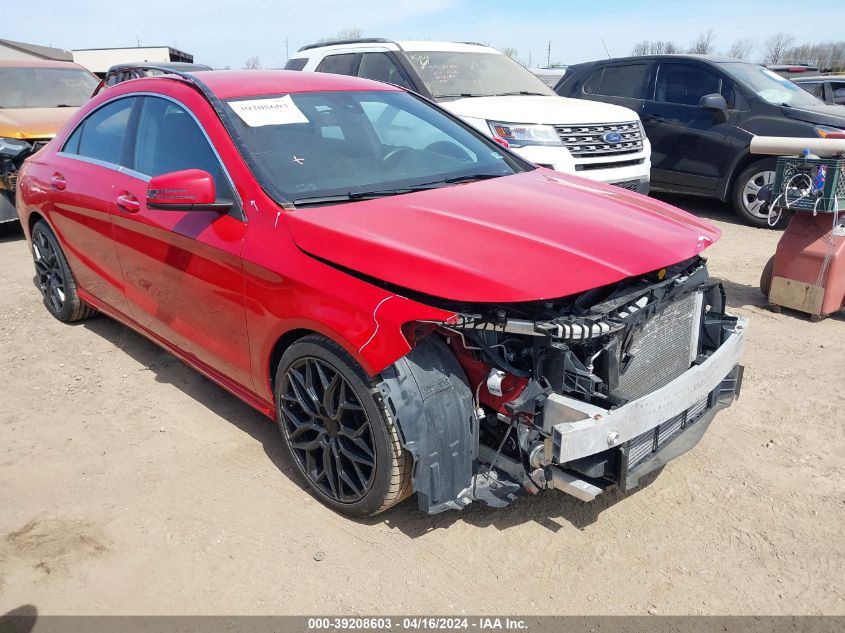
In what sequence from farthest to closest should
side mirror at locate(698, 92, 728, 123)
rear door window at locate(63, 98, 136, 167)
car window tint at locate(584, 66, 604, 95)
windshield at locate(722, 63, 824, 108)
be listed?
1. car window tint at locate(584, 66, 604, 95)
2. windshield at locate(722, 63, 824, 108)
3. side mirror at locate(698, 92, 728, 123)
4. rear door window at locate(63, 98, 136, 167)

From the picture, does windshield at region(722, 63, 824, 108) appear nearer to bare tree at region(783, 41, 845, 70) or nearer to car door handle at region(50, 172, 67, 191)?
car door handle at region(50, 172, 67, 191)

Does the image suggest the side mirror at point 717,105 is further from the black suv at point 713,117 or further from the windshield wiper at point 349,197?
the windshield wiper at point 349,197

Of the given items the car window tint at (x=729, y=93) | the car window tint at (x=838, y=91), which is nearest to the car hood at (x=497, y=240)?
the car window tint at (x=729, y=93)

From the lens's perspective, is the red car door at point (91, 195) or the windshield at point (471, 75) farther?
the windshield at point (471, 75)

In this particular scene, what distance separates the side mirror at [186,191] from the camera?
3039 millimetres

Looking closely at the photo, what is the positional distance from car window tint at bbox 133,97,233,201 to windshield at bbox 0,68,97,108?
6427mm

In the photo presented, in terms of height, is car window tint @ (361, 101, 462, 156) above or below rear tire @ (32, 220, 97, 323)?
above

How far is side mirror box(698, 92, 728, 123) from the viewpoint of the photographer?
8.18 meters

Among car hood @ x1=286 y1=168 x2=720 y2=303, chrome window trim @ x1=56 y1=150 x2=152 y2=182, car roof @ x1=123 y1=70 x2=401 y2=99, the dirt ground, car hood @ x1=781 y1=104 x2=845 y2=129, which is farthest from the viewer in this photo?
car hood @ x1=781 y1=104 x2=845 y2=129

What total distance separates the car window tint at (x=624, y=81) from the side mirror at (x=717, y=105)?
1.10 m

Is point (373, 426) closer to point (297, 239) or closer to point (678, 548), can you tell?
point (297, 239)

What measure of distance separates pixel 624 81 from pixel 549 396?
802cm

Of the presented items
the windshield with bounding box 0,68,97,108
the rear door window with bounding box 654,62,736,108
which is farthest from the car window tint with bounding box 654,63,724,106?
the windshield with bounding box 0,68,97,108

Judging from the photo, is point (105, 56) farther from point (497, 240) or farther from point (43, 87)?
point (497, 240)
